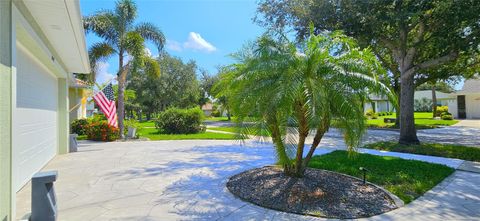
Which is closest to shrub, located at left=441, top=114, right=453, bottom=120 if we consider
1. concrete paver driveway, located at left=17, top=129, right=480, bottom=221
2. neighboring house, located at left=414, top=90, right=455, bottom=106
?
neighboring house, located at left=414, top=90, right=455, bottom=106

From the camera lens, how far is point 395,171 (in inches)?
264

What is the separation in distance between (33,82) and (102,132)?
7.85 m

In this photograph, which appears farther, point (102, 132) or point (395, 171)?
point (102, 132)

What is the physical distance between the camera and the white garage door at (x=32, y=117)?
5.19 m

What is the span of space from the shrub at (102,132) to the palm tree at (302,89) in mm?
10607

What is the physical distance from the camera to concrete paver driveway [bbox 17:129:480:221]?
4059 mm

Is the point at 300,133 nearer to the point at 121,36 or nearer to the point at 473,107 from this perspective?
the point at 121,36

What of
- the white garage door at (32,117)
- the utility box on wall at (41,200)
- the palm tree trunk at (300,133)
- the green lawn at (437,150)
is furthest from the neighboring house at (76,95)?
the green lawn at (437,150)

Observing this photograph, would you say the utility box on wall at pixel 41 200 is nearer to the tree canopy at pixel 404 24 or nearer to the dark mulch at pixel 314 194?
the dark mulch at pixel 314 194

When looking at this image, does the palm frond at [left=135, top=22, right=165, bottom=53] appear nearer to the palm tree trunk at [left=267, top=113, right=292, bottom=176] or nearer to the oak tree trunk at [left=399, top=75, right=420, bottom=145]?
the palm tree trunk at [left=267, top=113, right=292, bottom=176]

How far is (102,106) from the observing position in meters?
10.9

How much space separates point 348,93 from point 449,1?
Result: 23.1ft

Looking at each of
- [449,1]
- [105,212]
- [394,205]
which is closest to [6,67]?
[105,212]

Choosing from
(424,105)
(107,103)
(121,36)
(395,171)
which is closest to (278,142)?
(395,171)
